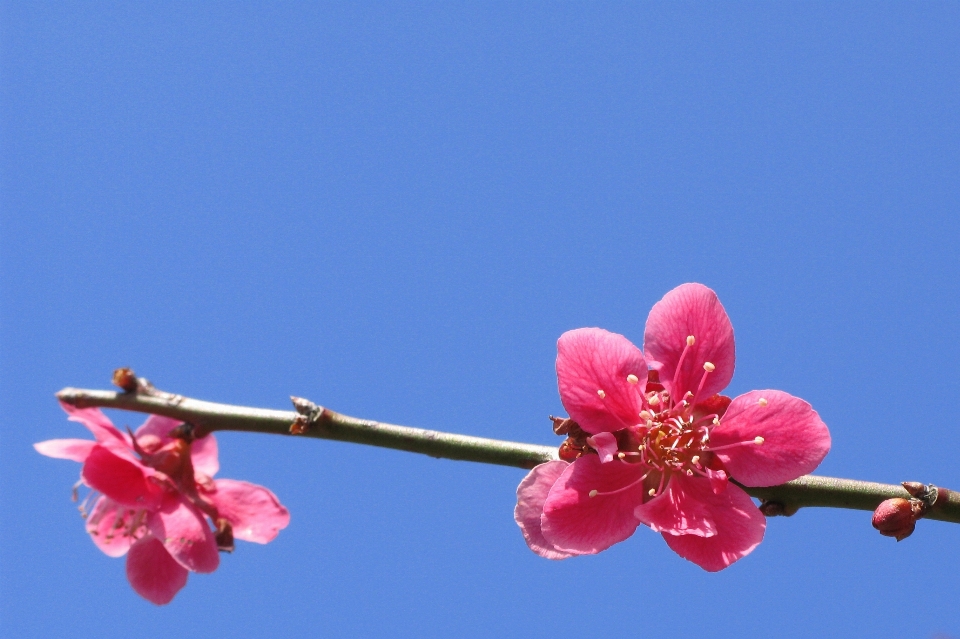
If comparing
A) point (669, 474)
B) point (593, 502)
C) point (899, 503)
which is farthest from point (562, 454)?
point (899, 503)

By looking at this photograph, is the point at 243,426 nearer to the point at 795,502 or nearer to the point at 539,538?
the point at 539,538

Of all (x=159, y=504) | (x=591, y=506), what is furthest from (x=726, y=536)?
(x=159, y=504)

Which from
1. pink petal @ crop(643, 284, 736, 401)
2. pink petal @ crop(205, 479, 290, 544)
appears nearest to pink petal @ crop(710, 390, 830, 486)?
pink petal @ crop(643, 284, 736, 401)

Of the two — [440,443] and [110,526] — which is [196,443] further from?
[440,443]

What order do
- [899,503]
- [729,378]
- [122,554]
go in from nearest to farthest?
[899,503] < [729,378] < [122,554]

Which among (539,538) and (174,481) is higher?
(174,481)

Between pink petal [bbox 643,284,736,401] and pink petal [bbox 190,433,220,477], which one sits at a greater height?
pink petal [bbox 643,284,736,401]

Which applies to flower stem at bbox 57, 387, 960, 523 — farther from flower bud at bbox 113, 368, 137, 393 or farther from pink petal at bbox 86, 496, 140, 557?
pink petal at bbox 86, 496, 140, 557
